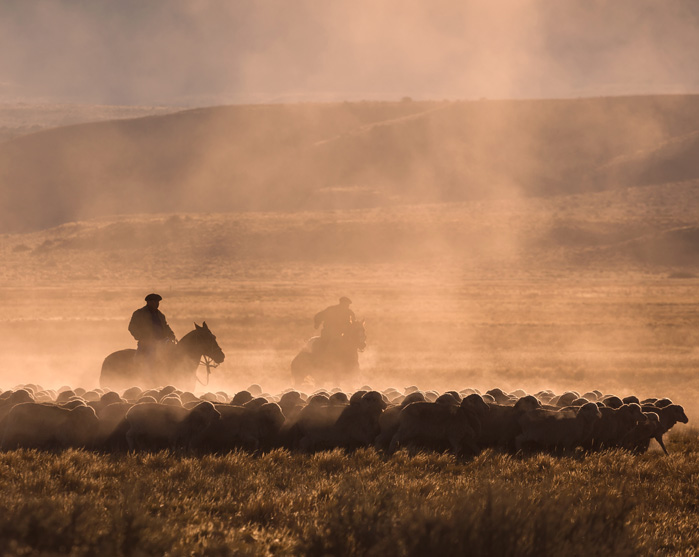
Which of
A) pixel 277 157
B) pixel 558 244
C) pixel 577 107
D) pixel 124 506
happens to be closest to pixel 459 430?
pixel 124 506

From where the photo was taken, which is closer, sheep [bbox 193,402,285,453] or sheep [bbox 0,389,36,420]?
sheep [bbox 193,402,285,453]

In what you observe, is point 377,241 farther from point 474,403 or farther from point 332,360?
point 474,403

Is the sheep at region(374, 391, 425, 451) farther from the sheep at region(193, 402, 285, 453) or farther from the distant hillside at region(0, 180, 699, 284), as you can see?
the distant hillside at region(0, 180, 699, 284)

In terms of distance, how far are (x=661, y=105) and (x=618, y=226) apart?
6566 centimetres

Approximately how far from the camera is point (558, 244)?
87000 millimetres

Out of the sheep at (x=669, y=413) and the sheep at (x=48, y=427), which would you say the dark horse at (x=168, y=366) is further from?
the sheep at (x=669, y=413)

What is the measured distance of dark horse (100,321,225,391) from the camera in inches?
567

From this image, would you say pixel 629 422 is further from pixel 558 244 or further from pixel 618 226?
pixel 618 226

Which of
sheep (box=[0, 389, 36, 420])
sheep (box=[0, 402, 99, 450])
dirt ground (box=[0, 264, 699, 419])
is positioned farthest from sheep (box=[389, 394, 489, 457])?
dirt ground (box=[0, 264, 699, 419])

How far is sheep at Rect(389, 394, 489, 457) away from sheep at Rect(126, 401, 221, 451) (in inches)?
96.1

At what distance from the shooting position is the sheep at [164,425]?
9.85 m

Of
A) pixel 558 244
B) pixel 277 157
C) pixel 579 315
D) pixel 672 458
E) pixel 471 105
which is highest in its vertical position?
pixel 471 105

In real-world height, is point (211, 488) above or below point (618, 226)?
below

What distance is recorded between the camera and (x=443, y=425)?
1019 centimetres
